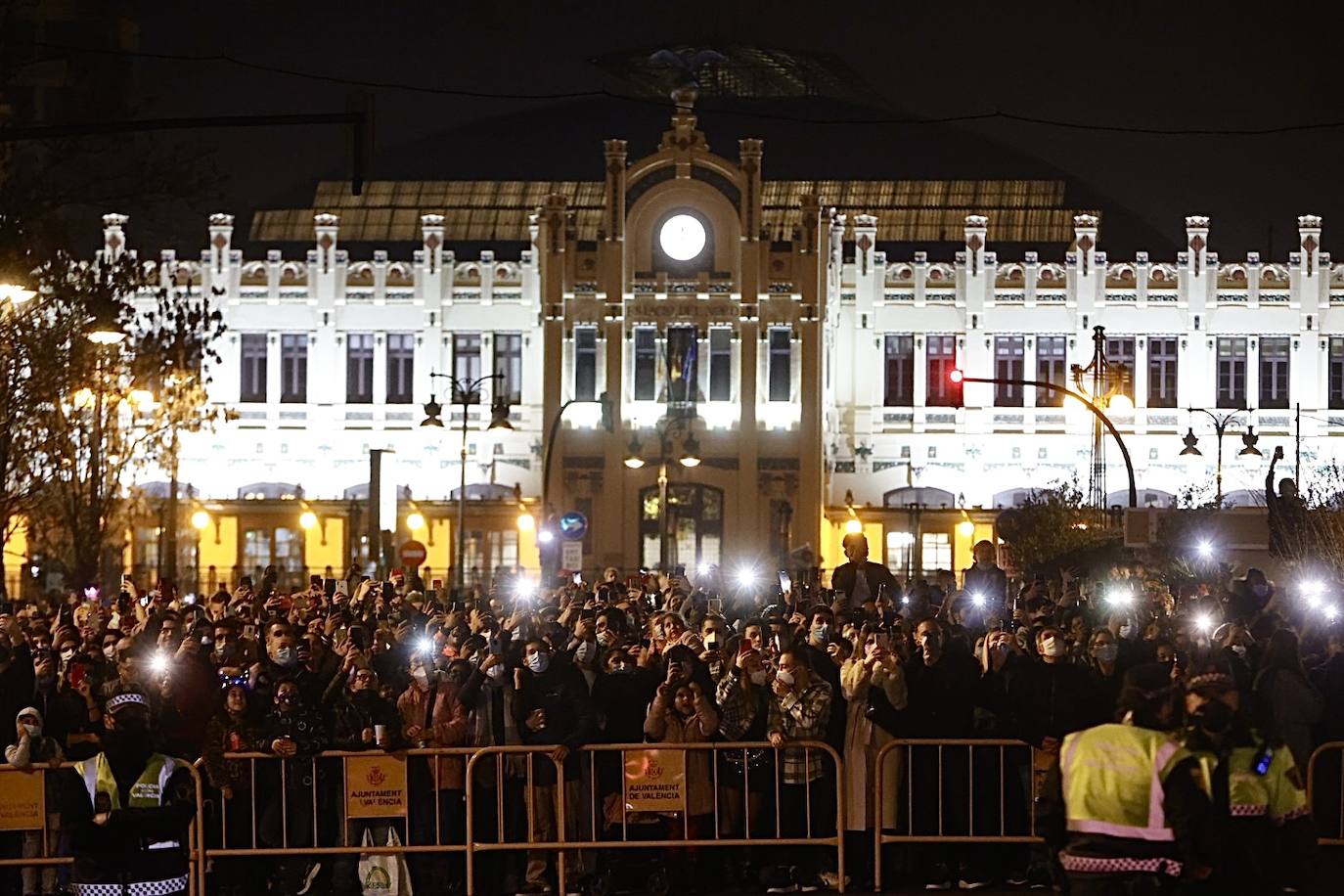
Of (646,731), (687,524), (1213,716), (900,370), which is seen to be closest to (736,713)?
(646,731)

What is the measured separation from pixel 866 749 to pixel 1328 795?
11.4ft

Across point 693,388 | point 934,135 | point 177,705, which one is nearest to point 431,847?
point 177,705

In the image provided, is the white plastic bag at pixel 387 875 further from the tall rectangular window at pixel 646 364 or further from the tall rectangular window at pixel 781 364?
the tall rectangular window at pixel 646 364

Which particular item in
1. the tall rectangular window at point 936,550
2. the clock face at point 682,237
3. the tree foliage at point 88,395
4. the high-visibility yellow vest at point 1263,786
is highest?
the clock face at point 682,237

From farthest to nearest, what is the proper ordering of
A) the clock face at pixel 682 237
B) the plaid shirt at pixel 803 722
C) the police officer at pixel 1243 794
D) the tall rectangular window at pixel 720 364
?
the clock face at pixel 682 237
the tall rectangular window at pixel 720 364
the plaid shirt at pixel 803 722
the police officer at pixel 1243 794

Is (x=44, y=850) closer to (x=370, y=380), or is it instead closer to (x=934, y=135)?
(x=370, y=380)

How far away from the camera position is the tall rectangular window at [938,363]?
259 feet

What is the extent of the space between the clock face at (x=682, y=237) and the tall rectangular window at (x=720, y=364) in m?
2.58

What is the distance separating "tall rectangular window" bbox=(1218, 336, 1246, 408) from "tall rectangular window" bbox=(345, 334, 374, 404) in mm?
27420

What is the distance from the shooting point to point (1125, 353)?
3150 inches

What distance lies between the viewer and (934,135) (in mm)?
92875

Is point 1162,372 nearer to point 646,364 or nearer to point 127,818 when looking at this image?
point 646,364

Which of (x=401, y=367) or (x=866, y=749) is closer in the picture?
(x=866, y=749)

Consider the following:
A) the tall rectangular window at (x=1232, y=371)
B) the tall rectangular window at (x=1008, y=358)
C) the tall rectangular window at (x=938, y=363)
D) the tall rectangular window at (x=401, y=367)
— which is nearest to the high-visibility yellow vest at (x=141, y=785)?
the tall rectangular window at (x=938, y=363)
